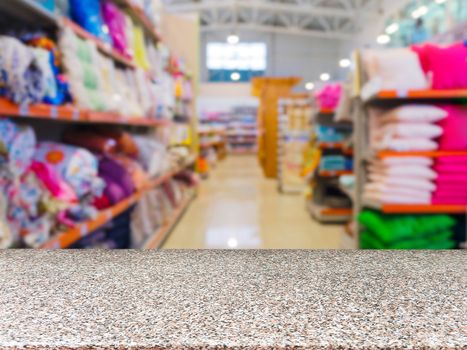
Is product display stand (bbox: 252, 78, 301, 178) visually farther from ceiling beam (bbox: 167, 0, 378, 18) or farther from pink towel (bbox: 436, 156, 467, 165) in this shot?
pink towel (bbox: 436, 156, 467, 165)

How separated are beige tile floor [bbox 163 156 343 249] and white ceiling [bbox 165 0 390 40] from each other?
9.96 metres

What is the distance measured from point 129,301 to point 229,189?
7609mm

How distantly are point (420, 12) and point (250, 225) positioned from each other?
8.16m

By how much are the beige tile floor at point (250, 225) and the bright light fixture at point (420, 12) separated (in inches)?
234

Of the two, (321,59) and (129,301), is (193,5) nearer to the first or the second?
(321,59)

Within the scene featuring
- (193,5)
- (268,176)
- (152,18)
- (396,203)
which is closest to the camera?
(396,203)

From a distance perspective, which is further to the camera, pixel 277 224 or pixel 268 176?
pixel 268 176

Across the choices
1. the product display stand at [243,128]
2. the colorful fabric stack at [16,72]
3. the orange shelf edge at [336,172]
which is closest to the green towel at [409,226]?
the colorful fabric stack at [16,72]

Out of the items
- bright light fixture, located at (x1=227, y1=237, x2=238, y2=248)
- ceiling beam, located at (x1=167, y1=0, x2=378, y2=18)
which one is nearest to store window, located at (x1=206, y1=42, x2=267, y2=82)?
ceiling beam, located at (x1=167, y1=0, x2=378, y2=18)

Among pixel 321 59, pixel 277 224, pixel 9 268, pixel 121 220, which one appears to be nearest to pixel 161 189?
pixel 277 224

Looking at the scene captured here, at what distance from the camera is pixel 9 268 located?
2.57 ft

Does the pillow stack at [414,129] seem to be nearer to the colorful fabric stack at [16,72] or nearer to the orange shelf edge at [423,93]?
the orange shelf edge at [423,93]

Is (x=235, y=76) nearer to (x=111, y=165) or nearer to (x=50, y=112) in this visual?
(x=111, y=165)

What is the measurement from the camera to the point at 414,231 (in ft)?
8.79
